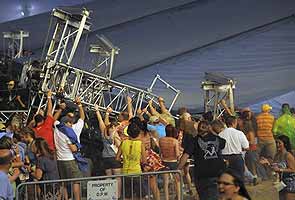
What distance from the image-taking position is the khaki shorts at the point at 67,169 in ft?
31.8

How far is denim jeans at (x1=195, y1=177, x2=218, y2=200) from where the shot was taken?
850cm

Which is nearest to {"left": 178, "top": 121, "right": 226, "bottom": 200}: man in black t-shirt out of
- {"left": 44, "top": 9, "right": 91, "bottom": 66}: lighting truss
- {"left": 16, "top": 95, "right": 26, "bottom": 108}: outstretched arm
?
{"left": 44, "top": 9, "right": 91, "bottom": 66}: lighting truss

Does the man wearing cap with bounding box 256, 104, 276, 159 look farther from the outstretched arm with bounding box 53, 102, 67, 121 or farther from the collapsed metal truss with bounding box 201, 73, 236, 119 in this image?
the collapsed metal truss with bounding box 201, 73, 236, 119

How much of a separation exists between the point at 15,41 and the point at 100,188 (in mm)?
12596

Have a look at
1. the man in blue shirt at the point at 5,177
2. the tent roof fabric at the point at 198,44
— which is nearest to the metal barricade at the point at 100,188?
the man in blue shirt at the point at 5,177

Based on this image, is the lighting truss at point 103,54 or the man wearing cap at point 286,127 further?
the lighting truss at point 103,54

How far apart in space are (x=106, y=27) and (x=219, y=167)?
13.4 m

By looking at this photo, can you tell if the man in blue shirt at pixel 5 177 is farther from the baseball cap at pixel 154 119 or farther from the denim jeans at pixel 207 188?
the baseball cap at pixel 154 119

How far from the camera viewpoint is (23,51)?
1942 cm

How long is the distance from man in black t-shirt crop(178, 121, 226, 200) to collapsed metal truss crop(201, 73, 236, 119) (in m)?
9.83

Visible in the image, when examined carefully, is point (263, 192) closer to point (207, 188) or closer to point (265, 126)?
point (265, 126)

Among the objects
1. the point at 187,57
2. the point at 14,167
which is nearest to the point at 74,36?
the point at 14,167

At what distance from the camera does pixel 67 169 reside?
9758mm

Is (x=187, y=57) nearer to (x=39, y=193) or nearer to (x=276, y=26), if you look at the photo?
(x=276, y=26)
